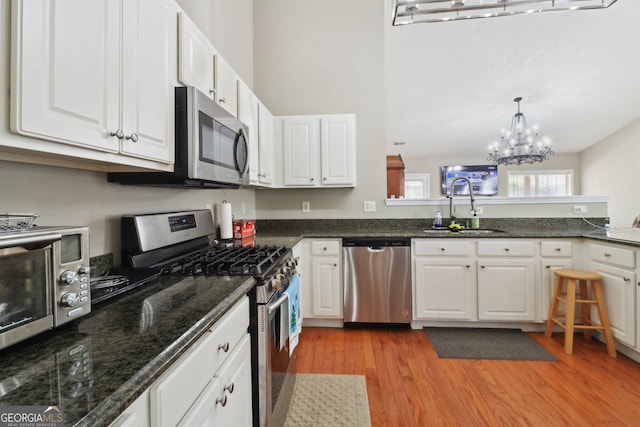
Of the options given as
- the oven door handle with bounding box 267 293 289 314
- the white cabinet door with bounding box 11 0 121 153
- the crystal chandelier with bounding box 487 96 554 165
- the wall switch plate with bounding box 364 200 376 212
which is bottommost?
the oven door handle with bounding box 267 293 289 314

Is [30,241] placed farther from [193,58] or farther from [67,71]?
[193,58]

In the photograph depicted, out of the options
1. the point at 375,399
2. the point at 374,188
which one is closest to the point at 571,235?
the point at 374,188

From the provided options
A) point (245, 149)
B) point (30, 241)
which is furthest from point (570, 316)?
point (30, 241)

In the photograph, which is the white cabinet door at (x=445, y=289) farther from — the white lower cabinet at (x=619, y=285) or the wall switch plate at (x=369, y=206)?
the white lower cabinet at (x=619, y=285)

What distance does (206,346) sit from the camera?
0.82 meters

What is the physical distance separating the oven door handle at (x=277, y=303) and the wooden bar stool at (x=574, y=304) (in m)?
2.21

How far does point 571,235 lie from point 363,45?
267 cm

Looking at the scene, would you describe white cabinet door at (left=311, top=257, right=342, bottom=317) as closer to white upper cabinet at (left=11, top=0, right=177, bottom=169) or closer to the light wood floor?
the light wood floor

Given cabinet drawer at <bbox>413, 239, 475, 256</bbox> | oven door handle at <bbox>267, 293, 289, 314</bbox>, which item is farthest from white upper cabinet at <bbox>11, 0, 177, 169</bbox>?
cabinet drawer at <bbox>413, 239, 475, 256</bbox>

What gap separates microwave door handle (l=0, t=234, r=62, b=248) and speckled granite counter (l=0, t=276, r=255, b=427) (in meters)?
0.22

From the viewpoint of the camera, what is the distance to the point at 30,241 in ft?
2.05

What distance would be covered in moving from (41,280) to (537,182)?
32.6 ft

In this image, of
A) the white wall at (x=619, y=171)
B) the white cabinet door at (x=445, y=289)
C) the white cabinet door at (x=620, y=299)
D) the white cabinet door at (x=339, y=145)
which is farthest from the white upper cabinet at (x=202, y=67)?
the white wall at (x=619, y=171)

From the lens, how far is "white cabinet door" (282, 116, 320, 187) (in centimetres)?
292
